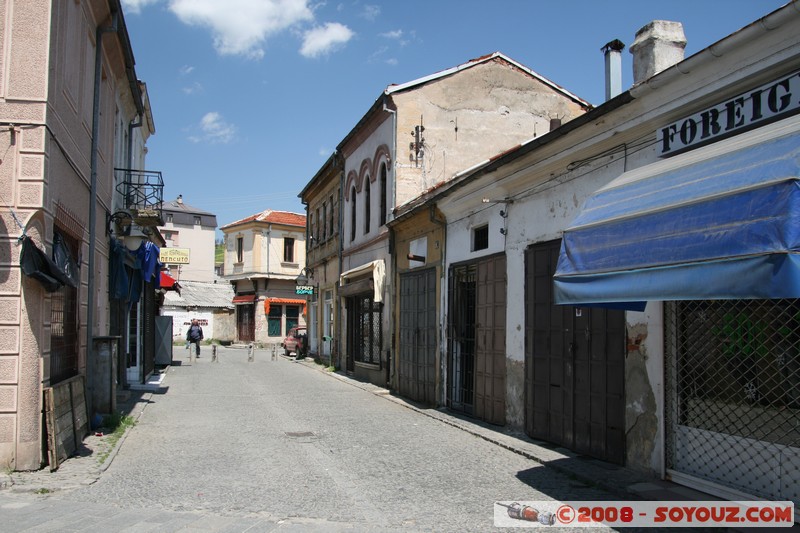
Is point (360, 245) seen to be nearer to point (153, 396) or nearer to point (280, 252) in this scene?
point (153, 396)

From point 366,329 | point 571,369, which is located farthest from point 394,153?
point 571,369

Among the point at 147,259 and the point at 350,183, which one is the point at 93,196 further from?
the point at 350,183

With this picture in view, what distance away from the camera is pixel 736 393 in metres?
6.19

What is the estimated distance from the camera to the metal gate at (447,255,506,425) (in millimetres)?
10688

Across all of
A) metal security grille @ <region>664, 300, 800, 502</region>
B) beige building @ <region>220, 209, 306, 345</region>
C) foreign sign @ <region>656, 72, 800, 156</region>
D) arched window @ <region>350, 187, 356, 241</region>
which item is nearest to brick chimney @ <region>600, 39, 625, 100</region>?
foreign sign @ <region>656, 72, 800, 156</region>

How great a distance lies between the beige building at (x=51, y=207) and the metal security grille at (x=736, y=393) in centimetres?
670

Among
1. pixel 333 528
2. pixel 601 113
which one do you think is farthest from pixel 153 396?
pixel 601 113

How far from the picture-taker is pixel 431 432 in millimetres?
10477

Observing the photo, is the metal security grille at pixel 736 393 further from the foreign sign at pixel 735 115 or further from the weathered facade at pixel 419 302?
the weathered facade at pixel 419 302

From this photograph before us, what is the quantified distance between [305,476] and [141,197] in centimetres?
887

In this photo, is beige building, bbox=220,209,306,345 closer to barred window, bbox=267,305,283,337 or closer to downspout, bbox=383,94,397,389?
barred window, bbox=267,305,283,337

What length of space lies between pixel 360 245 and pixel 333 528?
14913mm

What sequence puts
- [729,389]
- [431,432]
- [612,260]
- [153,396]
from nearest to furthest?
[612,260], [729,389], [431,432], [153,396]

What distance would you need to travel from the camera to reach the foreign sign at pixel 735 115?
5.50 metres
